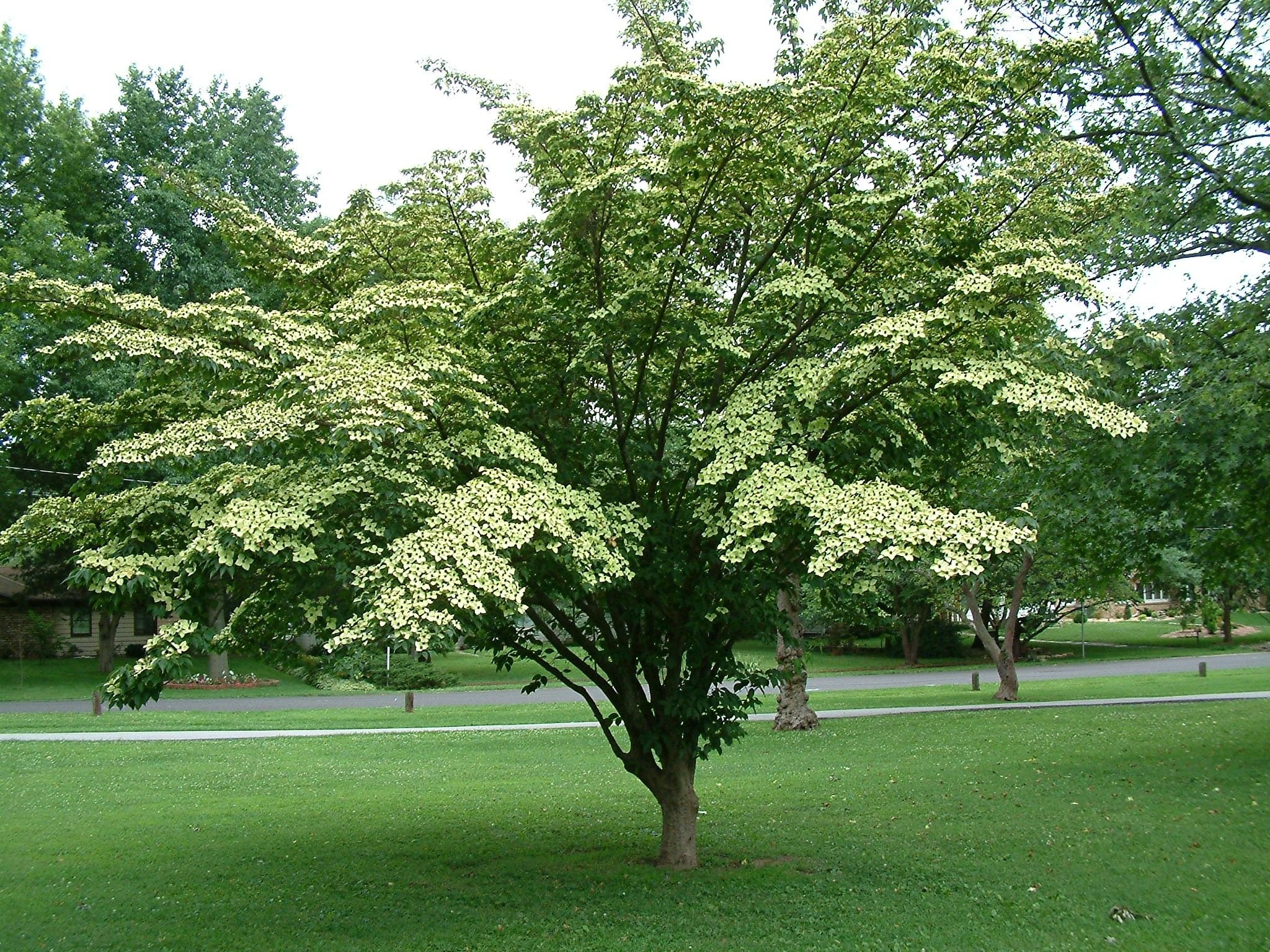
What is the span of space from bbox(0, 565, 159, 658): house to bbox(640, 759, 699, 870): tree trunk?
105 ft

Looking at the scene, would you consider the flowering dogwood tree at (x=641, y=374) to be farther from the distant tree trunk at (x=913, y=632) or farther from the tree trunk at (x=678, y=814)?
the distant tree trunk at (x=913, y=632)

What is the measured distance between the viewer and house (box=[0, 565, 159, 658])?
38.4 m

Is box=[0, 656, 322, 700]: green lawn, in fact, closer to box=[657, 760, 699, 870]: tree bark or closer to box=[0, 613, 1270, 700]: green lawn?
box=[0, 613, 1270, 700]: green lawn

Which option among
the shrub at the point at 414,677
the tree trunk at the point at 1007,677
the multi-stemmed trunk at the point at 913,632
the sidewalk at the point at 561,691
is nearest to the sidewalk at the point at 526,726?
the tree trunk at the point at 1007,677

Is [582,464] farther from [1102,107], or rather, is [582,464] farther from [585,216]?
[1102,107]

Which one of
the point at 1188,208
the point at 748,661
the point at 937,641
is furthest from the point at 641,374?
the point at 937,641

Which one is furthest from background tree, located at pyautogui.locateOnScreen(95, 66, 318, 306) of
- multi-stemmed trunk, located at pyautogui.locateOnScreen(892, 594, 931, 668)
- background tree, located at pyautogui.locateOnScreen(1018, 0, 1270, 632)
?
multi-stemmed trunk, located at pyautogui.locateOnScreen(892, 594, 931, 668)

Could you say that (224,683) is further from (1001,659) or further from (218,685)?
(1001,659)

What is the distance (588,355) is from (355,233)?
2239 mm

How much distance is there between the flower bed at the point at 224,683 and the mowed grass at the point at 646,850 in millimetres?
→ 15809

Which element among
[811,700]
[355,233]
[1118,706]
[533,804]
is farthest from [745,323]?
[811,700]

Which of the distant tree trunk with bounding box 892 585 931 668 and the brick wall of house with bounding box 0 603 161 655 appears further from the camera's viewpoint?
the distant tree trunk with bounding box 892 585 931 668

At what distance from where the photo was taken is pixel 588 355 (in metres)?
7.86

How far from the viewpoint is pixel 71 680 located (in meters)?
34.6
